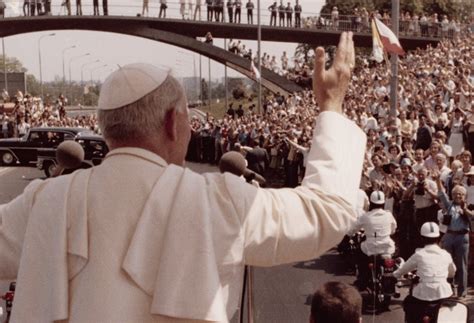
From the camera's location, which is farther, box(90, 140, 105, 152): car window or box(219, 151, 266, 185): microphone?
box(90, 140, 105, 152): car window

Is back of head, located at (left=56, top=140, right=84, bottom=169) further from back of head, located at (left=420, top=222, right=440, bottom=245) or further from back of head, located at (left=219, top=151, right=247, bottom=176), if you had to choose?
back of head, located at (left=420, top=222, right=440, bottom=245)

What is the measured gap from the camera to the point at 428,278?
25.6 feet

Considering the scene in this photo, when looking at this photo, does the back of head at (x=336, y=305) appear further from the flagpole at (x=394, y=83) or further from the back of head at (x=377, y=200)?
the flagpole at (x=394, y=83)

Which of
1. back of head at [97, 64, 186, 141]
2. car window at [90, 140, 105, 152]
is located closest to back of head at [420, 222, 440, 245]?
back of head at [97, 64, 186, 141]

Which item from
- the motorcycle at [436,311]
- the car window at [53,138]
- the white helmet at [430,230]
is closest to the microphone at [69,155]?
the motorcycle at [436,311]

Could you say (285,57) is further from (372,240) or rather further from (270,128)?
(372,240)

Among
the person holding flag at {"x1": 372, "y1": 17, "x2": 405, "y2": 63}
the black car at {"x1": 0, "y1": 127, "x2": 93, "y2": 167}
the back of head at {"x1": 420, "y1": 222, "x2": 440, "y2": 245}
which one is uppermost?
the person holding flag at {"x1": 372, "y1": 17, "x2": 405, "y2": 63}

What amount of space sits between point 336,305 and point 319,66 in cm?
171

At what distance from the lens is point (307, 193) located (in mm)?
1768

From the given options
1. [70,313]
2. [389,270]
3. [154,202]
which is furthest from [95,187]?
[389,270]

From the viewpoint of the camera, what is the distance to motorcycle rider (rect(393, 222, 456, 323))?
25.4 ft

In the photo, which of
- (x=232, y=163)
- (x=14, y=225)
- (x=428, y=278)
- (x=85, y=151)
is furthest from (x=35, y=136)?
(x=14, y=225)

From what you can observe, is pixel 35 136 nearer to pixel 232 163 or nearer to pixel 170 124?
pixel 232 163

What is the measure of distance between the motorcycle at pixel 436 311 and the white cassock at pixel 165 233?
193 inches
